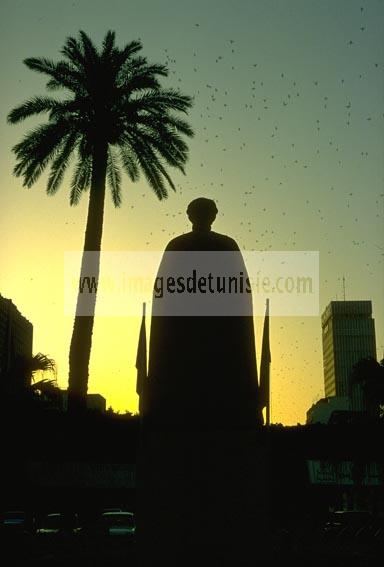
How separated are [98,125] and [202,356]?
63.4 ft

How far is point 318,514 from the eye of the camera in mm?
52000

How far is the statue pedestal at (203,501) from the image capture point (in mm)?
6453

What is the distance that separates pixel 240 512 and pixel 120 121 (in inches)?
811

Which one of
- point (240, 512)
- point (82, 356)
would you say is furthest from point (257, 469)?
point (82, 356)

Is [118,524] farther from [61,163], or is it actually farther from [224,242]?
[224,242]

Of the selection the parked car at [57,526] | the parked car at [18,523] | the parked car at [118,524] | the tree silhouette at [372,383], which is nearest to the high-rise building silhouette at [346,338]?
the tree silhouette at [372,383]

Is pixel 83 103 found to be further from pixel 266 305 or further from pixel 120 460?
pixel 266 305

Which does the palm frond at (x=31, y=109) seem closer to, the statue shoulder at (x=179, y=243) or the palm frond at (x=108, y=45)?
the palm frond at (x=108, y=45)

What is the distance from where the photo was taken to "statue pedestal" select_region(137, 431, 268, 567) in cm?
645

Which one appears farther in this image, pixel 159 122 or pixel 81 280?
pixel 159 122

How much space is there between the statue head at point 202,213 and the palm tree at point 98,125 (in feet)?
56.9

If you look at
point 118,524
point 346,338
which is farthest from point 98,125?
point 346,338

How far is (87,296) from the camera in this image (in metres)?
24.0

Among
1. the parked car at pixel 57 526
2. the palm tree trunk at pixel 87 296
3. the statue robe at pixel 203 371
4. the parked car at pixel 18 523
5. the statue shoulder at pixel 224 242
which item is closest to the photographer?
the statue robe at pixel 203 371
